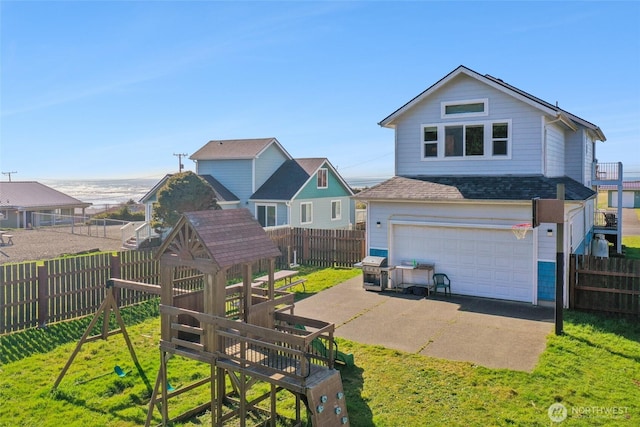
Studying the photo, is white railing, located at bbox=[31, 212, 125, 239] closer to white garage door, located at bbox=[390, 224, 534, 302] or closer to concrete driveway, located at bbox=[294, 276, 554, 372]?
white garage door, located at bbox=[390, 224, 534, 302]

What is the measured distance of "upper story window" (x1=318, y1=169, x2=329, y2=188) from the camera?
31031mm

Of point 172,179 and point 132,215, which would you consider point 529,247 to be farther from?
point 132,215

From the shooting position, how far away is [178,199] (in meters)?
24.9

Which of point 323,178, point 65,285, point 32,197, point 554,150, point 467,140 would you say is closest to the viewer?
point 65,285

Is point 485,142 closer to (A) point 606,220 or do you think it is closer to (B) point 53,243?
(A) point 606,220

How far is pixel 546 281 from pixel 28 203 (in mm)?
42471

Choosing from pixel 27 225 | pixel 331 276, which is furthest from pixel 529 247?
pixel 27 225

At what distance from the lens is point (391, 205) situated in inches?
645

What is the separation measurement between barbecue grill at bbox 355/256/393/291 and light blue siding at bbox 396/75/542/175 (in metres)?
3.64

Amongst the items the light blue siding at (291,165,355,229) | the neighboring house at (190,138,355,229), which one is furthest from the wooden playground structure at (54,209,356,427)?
the light blue siding at (291,165,355,229)

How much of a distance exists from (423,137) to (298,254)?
7791 mm

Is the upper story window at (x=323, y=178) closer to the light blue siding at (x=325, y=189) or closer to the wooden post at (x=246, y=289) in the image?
the light blue siding at (x=325, y=189)

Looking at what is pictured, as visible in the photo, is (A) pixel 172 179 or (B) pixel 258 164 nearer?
(A) pixel 172 179

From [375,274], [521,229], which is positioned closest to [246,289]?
[375,274]
